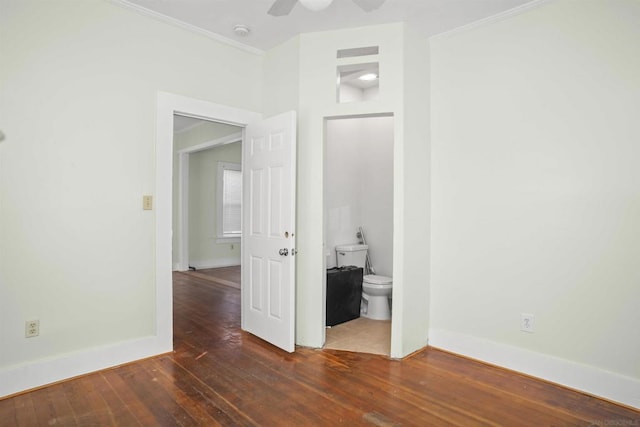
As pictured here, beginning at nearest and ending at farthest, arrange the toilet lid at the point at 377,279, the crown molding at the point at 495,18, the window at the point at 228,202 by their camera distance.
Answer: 1. the crown molding at the point at 495,18
2. the toilet lid at the point at 377,279
3. the window at the point at 228,202

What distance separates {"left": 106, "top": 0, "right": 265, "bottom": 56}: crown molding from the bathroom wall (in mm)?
1211

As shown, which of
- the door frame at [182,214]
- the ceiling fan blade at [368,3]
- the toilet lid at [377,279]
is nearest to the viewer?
the ceiling fan blade at [368,3]

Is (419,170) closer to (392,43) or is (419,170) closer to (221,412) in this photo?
(392,43)

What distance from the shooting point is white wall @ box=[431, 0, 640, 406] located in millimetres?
2361

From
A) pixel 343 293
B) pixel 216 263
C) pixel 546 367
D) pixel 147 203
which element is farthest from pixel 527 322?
pixel 216 263

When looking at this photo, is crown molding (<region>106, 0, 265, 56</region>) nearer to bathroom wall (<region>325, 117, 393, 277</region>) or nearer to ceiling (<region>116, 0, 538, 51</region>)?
ceiling (<region>116, 0, 538, 51</region>)

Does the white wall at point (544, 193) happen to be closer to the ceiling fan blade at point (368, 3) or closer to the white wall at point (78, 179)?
the ceiling fan blade at point (368, 3)

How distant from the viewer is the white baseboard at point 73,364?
7.66 feet

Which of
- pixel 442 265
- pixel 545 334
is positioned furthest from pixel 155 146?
pixel 545 334

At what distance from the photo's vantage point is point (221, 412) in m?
2.14

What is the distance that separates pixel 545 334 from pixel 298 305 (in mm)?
1957

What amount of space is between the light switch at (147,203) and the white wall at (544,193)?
2.46m

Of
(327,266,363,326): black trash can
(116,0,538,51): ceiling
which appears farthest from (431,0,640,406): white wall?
(327,266,363,326): black trash can

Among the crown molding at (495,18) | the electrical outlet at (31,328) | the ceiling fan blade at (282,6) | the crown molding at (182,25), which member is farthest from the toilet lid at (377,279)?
the electrical outlet at (31,328)
